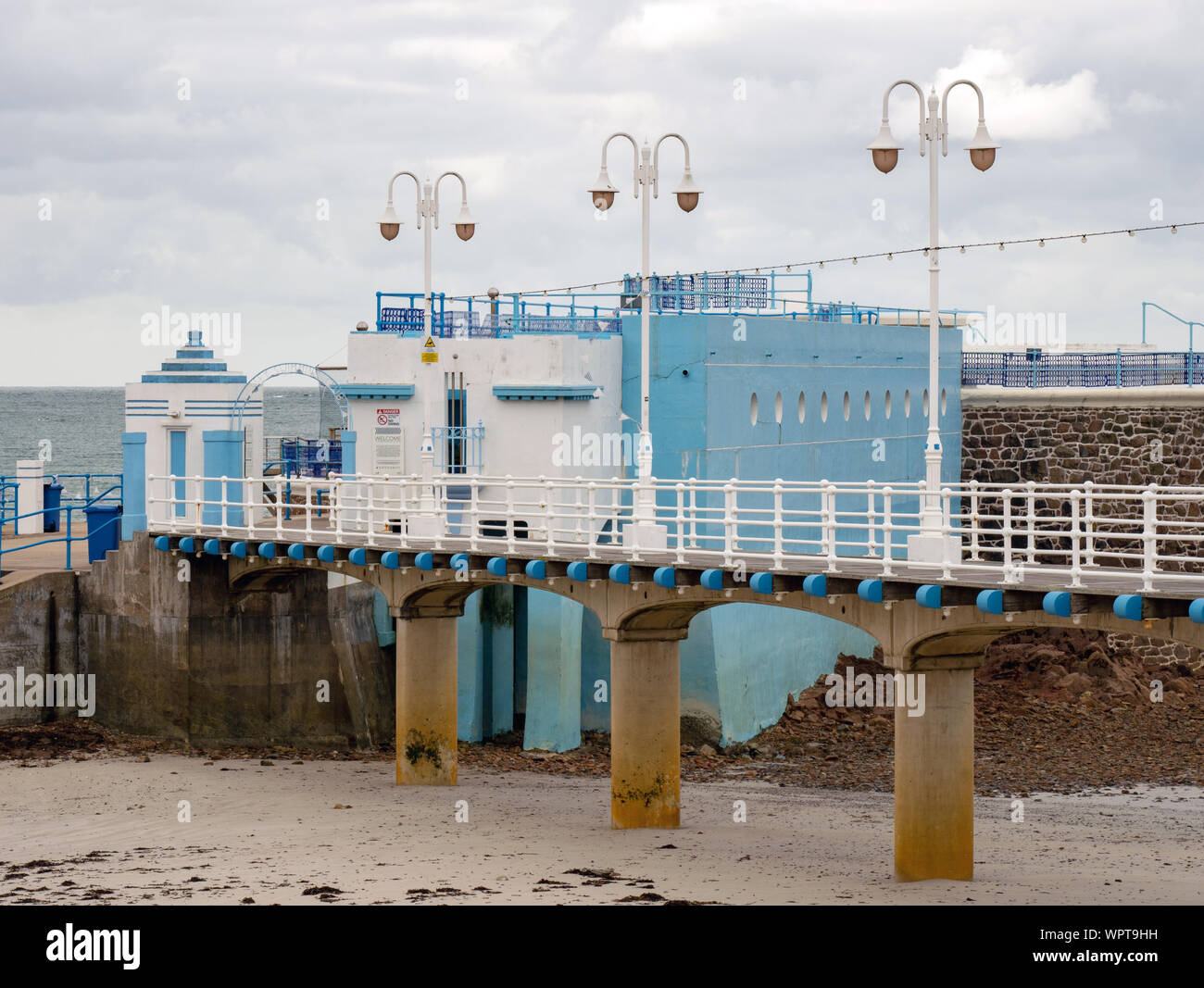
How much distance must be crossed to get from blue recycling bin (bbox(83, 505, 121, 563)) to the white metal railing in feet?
3.22

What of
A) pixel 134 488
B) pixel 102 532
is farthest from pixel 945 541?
pixel 102 532

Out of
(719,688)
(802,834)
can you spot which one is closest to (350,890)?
(802,834)

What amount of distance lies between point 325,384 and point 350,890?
611 inches

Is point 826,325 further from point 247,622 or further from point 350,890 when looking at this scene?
point 350,890

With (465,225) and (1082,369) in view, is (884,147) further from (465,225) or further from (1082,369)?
(1082,369)

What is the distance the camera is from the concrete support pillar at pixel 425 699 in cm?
2739

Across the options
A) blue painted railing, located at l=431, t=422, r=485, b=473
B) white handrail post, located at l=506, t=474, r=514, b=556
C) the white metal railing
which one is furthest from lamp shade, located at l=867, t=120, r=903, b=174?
blue painted railing, located at l=431, t=422, r=485, b=473

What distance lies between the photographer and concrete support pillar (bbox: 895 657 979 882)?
68.2ft

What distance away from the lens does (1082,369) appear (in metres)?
43.4

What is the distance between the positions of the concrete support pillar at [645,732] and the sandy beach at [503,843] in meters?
0.49

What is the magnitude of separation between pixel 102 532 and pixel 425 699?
6.82 metres

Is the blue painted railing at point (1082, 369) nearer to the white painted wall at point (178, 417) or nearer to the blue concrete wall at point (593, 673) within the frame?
the blue concrete wall at point (593, 673)

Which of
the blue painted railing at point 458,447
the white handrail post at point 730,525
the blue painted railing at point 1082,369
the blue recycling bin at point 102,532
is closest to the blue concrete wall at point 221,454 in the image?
the blue recycling bin at point 102,532

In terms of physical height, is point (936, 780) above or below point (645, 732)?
below
